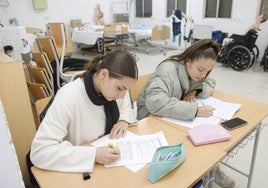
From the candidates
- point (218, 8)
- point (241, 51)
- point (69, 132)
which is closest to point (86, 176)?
point (69, 132)

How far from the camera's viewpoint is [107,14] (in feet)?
25.5

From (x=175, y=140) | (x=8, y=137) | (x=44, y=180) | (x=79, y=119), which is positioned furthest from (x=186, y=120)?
(x=8, y=137)

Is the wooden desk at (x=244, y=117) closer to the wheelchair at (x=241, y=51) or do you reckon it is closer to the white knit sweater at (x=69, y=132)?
the white knit sweater at (x=69, y=132)

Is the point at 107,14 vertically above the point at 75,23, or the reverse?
the point at 107,14

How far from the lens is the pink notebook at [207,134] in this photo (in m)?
1.14

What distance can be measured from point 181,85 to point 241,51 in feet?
11.9

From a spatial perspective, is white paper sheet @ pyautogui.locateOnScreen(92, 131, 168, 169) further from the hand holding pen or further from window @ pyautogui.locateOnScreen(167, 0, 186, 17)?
window @ pyautogui.locateOnScreen(167, 0, 186, 17)

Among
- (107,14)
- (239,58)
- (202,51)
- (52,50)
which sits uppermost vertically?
(107,14)

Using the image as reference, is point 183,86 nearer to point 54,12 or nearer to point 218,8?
point 218,8

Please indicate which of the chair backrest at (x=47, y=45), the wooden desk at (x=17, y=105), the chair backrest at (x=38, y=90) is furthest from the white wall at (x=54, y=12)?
the wooden desk at (x=17, y=105)

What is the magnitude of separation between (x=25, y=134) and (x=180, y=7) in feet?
21.0

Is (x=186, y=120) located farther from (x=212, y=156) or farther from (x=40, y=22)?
(x=40, y=22)

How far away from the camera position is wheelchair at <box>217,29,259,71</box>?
177 inches

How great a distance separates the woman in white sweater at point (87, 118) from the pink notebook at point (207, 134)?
14.3 inches
